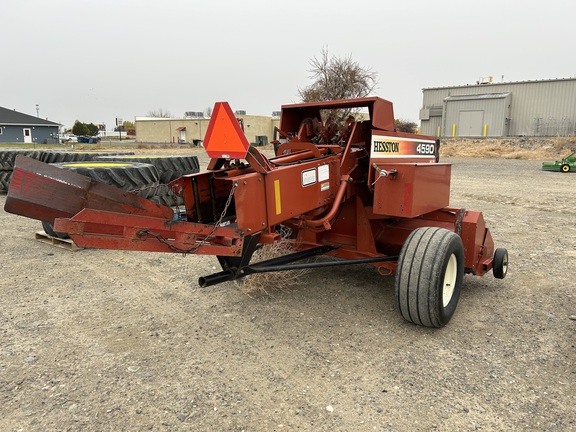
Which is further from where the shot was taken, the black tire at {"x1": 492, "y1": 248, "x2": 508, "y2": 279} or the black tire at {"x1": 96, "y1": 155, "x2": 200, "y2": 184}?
the black tire at {"x1": 96, "y1": 155, "x2": 200, "y2": 184}

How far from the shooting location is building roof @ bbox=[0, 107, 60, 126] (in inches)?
2172

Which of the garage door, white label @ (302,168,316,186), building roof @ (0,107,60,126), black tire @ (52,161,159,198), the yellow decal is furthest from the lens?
building roof @ (0,107,60,126)

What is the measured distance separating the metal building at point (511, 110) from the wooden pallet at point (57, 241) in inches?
1389

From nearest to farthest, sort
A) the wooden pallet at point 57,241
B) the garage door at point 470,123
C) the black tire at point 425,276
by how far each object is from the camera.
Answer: the black tire at point 425,276 < the wooden pallet at point 57,241 < the garage door at point 470,123

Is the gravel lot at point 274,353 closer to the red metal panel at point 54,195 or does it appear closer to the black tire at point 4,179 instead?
the red metal panel at point 54,195

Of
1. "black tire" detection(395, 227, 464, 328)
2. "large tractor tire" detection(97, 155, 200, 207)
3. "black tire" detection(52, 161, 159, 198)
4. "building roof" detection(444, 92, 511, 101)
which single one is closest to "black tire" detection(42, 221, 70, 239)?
"black tire" detection(52, 161, 159, 198)

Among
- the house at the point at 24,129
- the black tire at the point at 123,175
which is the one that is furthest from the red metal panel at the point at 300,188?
the house at the point at 24,129

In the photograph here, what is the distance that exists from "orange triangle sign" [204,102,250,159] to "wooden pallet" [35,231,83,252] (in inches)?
143

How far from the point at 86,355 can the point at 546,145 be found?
30272 millimetres

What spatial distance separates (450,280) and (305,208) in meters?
1.49

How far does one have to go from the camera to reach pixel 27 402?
276 centimetres

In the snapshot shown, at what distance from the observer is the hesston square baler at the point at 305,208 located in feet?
9.82

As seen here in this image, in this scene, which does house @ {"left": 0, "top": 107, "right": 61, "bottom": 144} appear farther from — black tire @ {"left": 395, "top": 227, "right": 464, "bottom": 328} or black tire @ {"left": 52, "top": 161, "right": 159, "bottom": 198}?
black tire @ {"left": 395, "top": 227, "right": 464, "bottom": 328}

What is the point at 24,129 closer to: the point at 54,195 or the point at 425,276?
the point at 54,195
